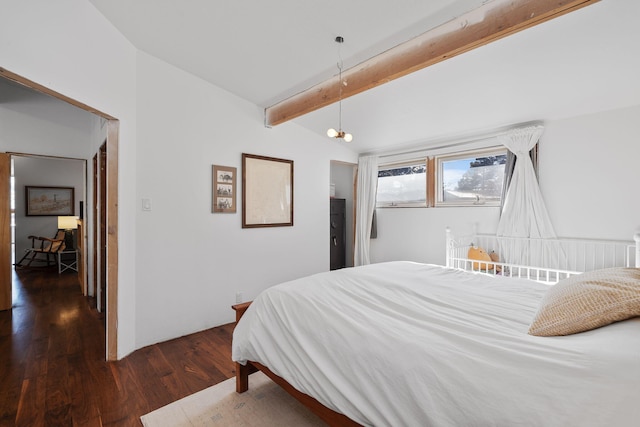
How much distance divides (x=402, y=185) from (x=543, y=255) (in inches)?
82.5

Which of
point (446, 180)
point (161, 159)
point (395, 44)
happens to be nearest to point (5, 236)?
point (161, 159)

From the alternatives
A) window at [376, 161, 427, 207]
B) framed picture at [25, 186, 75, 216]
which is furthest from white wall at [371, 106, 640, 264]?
framed picture at [25, 186, 75, 216]

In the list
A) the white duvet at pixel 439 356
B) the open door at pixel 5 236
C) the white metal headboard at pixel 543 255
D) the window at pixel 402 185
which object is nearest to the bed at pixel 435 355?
the white duvet at pixel 439 356

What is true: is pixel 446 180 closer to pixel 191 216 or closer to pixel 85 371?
pixel 191 216

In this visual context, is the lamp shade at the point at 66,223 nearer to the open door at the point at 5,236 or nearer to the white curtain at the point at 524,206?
the open door at the point at 5,236

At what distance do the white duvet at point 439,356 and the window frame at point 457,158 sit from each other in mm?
2027

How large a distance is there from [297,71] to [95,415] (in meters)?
3.00

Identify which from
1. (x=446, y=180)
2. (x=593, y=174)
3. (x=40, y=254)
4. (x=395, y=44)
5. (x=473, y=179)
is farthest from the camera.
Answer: (x=40, y=254)

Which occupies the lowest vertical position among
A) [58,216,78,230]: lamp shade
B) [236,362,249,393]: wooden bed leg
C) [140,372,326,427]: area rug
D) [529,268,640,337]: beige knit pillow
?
[140,372,326,427]: area rug

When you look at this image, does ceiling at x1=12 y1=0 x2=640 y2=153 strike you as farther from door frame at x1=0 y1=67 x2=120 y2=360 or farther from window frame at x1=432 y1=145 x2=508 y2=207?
door frame at x1=0 y1=67 x2=120 y2=360

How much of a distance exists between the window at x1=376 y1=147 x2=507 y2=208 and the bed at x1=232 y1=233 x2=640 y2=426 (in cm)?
204

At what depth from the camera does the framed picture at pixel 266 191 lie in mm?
3396

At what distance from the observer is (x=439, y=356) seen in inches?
41.1

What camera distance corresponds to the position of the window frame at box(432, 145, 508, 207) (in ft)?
11.8
